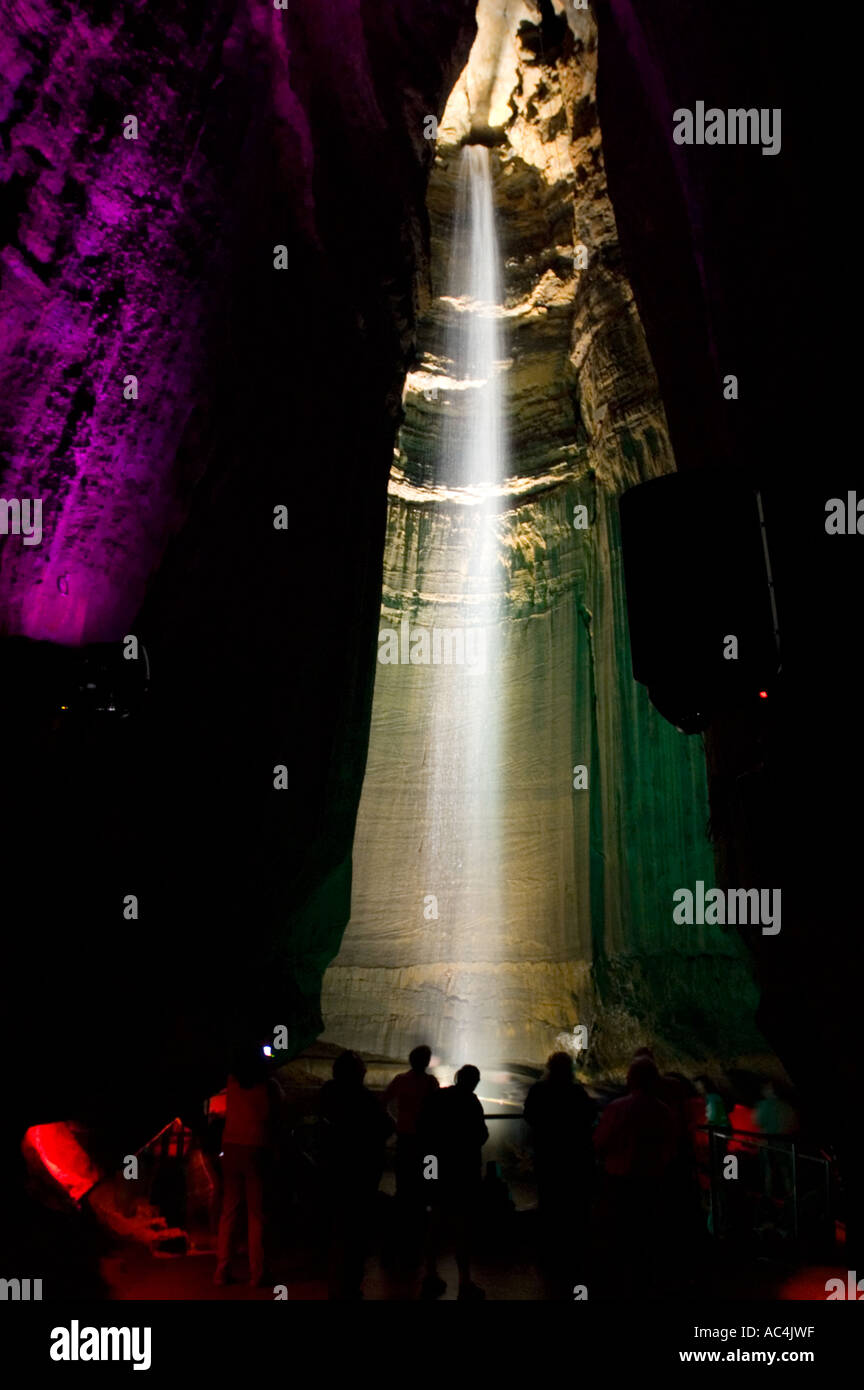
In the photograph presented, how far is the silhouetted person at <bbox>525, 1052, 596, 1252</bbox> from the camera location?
5.47m

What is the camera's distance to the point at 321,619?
31.1 ft

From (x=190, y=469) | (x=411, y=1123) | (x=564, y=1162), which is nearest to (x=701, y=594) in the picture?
(x=564, y=1162)

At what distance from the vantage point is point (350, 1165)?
16.6 feet

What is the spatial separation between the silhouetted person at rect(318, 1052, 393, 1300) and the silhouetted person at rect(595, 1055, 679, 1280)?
1.33 m

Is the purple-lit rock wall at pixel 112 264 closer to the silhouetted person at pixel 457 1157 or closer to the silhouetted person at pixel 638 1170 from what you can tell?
the silhouetted person at pixel 457 1157

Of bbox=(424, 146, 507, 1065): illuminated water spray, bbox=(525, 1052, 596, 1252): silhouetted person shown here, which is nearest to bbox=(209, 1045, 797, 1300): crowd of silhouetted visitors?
bbox=(525, 1052, 596, 1252): silhouetted person

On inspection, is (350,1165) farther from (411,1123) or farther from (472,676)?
(472,676)

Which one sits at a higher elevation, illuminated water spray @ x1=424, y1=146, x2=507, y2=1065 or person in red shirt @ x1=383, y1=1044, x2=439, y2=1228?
illuminated water spray @ x1=424, y1=146, x2=507, y2=1065

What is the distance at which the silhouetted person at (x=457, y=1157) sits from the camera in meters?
5.41

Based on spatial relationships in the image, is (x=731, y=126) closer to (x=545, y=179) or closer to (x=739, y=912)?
(x=739, y=912)

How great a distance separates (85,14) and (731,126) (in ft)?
14.2

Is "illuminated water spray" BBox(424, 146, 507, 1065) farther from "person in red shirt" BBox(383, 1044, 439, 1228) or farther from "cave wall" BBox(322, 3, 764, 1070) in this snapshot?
"person in red shirt" BBox(383, 1044, 439, 1228)

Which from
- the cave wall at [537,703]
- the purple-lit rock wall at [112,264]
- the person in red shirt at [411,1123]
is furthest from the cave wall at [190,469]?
the cave wall at [537,703]

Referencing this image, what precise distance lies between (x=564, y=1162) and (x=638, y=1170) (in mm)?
574
